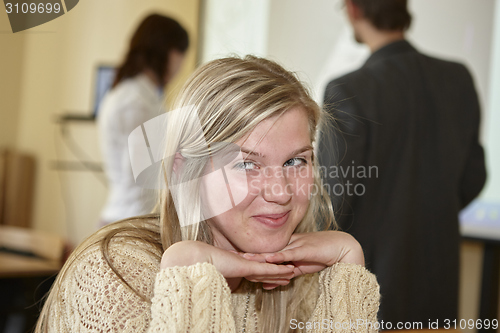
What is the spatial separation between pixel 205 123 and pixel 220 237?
20 centimetres

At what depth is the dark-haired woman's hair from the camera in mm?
1521

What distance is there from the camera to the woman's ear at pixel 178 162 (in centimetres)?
66

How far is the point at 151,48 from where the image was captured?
5.04 ft

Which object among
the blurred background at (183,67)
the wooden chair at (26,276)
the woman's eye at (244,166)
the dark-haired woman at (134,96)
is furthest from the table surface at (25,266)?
the woman's eye at (244,166)

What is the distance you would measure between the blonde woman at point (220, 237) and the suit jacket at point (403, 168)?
16cm

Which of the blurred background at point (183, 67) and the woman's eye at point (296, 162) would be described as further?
the blurred background at point (183, 67)

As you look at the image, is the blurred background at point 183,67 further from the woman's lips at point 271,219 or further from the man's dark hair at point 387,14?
the woman's lips at point 271,219

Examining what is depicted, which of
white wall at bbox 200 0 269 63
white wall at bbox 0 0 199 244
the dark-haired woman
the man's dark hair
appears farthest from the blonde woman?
white wall at bbox 0 0 199 244

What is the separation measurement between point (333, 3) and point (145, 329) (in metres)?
1.55

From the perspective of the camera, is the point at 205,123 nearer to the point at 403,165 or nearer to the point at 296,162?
the point at 296,162

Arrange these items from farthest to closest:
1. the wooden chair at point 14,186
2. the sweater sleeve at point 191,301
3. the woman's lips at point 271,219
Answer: the wooden chair at point 14,186, the woman's lips at point 271,219, the sweater sleeve at point 191,301

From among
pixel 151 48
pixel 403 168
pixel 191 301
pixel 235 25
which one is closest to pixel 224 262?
pixel 191 301

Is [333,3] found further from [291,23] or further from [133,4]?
[133,4]

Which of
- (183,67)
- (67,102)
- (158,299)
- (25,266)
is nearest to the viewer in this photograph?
(158,299)
